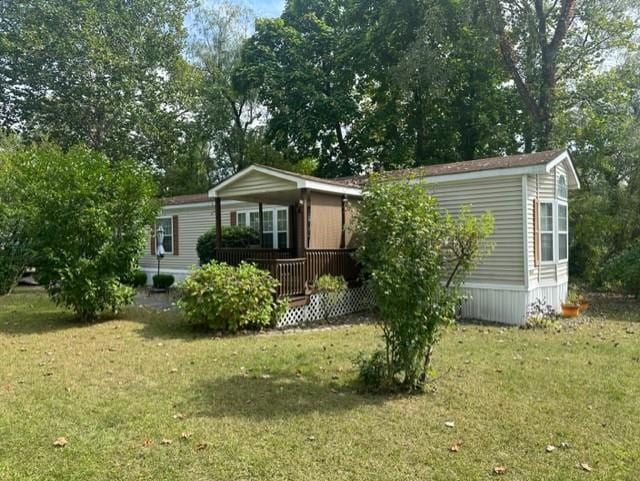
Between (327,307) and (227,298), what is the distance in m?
2.75

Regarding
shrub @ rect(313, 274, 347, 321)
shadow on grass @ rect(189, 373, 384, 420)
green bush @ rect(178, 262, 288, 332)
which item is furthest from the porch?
shadow on grass @ rect(189, 373, 384, 420)

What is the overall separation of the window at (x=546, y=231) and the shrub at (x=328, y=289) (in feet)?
14.8

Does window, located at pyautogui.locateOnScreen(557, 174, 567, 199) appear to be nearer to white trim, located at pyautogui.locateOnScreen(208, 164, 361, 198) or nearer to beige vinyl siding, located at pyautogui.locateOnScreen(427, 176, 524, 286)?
beige vinyl siding, located at pyautogui.locateOnScreen(427, 176, 524, 286)

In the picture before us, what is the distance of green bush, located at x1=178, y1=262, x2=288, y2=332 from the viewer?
7.96m

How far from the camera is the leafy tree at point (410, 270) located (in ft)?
15.3

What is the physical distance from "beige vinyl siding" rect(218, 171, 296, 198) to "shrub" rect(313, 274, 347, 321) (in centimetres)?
209

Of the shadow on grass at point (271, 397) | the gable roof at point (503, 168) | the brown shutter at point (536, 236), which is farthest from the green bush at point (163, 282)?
the brown shutter at point (536, 236)

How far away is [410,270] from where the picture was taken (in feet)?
15.3

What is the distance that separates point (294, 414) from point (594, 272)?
1304 centimetres

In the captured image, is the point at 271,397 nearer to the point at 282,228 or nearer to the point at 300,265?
the point at 300,265

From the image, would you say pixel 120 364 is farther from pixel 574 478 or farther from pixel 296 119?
pixel 296 119

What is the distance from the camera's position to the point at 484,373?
5.64 m

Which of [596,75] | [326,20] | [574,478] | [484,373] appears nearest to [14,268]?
[484,373]

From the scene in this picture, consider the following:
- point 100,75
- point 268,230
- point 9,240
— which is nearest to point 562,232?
point 268,230
